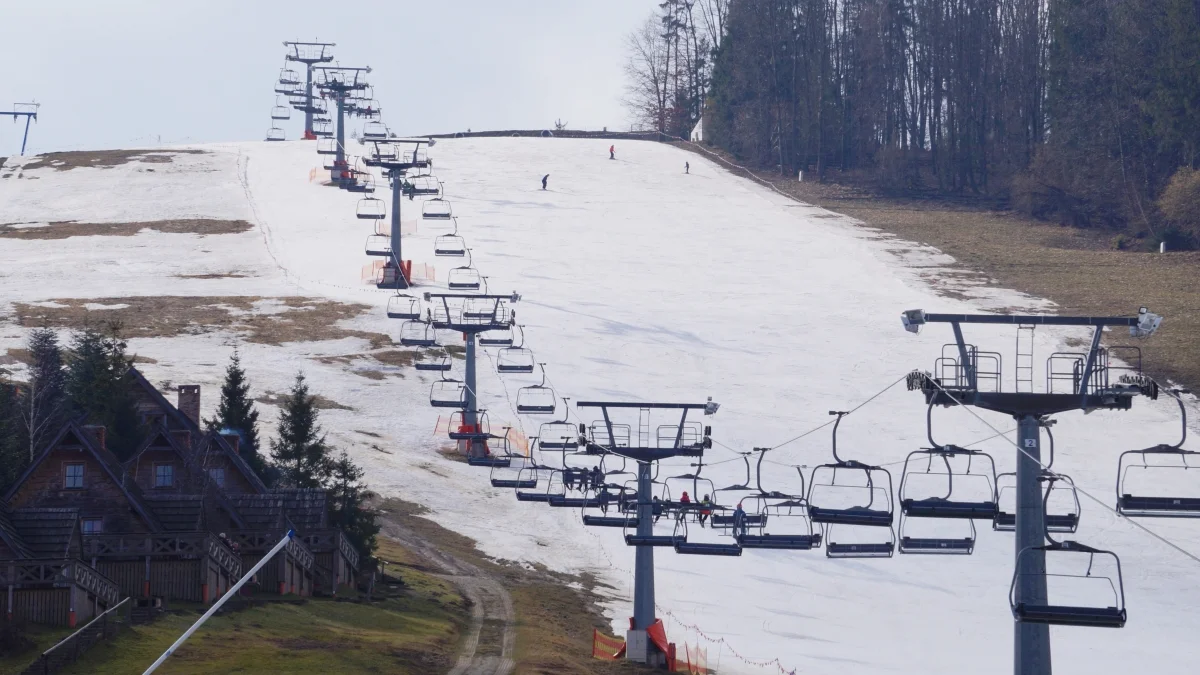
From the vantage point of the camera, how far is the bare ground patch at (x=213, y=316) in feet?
203

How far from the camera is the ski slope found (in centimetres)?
3716

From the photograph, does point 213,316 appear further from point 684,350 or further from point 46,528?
point 46,528

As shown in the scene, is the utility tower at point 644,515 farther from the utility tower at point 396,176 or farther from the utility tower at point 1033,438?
the utility tower at point 396,176

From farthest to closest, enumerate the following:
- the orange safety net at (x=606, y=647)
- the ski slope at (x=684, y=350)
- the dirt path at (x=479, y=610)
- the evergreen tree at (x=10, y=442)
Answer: the ski slope at (x=684, y=350), the evergreen tree at (x=10, y=442), the orange safety net at (x=606, y=647), the dirt path at (x=479, y=610)

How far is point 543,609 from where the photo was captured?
35.1 meters

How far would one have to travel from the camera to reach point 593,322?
65.2 metres

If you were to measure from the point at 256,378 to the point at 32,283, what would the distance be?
952 inches

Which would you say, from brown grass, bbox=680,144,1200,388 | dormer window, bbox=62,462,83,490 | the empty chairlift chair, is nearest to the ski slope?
the empty chairlift chair

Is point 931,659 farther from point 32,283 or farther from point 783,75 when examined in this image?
point 783,75

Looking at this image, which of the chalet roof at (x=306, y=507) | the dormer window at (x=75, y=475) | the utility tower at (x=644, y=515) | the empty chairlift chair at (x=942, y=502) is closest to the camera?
the empty chairlift chair at (x=942, y=502)

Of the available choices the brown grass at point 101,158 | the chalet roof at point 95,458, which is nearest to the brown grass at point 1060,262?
the chalet roof at point 95,458

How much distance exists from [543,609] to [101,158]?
3634 inches

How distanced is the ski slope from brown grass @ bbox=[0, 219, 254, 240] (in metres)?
1.64

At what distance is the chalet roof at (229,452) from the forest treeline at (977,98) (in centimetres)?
6693
